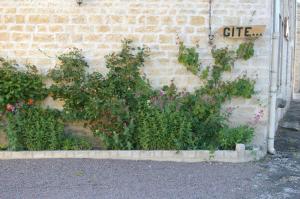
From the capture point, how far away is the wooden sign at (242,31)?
7.53 m

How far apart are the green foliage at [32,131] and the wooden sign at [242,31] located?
120 inches

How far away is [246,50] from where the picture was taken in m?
7.61

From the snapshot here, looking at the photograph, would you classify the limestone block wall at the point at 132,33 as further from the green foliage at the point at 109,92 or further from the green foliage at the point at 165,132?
the green foliage at the point at 165,132

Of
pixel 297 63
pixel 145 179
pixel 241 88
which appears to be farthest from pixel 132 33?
pixel 297 63

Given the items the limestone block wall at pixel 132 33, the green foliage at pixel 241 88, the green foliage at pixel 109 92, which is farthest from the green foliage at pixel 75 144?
the green foliage at pixel 241 88

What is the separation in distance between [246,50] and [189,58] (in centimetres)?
92

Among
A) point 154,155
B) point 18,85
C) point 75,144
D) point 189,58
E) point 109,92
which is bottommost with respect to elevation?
point 154,155

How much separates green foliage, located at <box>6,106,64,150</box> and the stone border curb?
0.22 meters

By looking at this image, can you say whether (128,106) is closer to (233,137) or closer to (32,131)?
(32,131)

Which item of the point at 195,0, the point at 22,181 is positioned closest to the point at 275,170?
the point at 195,0

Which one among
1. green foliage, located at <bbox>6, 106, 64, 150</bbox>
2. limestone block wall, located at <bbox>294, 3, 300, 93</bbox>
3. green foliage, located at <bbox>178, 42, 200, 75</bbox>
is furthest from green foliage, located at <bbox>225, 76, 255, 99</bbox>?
limestone block wall, located at <bbox>294, 3, 300, 93</bbox>

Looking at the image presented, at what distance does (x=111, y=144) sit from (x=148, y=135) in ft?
2.10

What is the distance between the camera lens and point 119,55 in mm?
7711

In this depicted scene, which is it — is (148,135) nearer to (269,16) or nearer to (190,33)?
(190,33)
